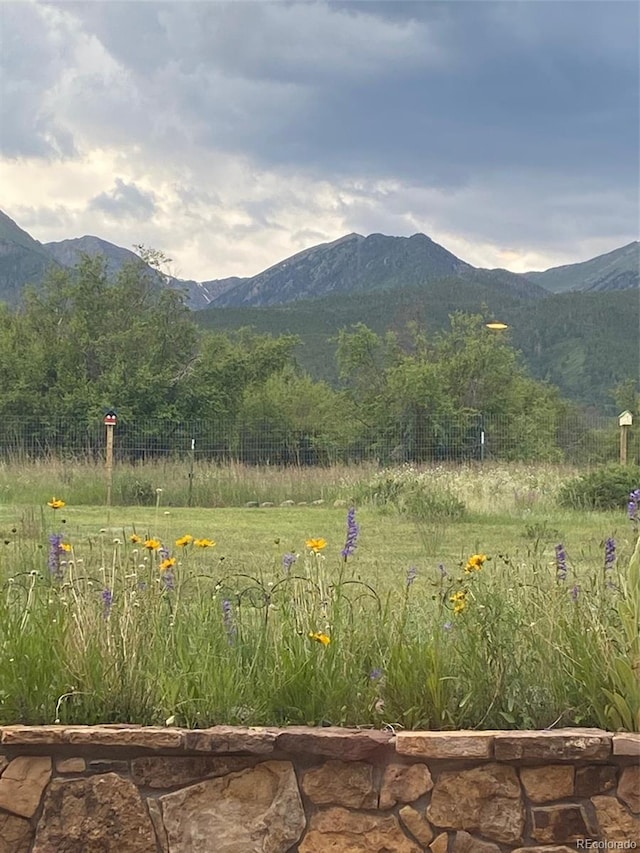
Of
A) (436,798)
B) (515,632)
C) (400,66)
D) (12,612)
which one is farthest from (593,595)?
(400,66)

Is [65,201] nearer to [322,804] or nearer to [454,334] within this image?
[322,804]

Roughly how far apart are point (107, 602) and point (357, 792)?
0.92m

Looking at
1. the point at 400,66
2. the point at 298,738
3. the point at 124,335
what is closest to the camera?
the point at 298,738

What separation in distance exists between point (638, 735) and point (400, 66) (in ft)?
9.15

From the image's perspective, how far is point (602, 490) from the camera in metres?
10.6

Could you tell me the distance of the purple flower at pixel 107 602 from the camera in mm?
2686

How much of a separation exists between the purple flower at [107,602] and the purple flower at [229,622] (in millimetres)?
337

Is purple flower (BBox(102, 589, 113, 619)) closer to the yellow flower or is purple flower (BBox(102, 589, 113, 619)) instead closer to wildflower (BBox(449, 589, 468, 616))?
the yellow flower

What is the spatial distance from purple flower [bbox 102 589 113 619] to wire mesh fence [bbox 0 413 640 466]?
1030cm

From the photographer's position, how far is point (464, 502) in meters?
9.94

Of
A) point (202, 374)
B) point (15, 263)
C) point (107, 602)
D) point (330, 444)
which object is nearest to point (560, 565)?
point (107, 602)

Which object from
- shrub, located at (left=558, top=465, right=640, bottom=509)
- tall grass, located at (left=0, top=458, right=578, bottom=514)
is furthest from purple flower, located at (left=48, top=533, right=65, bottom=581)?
shrub, located at (left=558, top=465, right=640, bottom=509)

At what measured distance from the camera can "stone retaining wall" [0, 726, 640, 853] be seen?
2.25 metres

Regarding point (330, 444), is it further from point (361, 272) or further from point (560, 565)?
point (361, 272)
